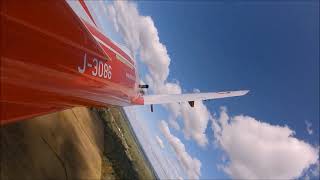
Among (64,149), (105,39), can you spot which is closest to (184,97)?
(64,149)

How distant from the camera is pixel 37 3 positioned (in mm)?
6035

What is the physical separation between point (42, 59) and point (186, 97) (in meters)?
13.5

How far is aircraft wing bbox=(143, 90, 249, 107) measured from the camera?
1892cm

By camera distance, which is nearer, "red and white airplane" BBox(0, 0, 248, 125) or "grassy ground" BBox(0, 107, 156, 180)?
"red and white airplane" BBox(0, 0, 248, 125)

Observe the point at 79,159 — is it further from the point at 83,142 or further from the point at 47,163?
the point at 47,163

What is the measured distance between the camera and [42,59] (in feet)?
21.2

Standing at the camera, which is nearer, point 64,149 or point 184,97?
point 64,149

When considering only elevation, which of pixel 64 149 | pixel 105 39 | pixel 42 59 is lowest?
pixel 64 149

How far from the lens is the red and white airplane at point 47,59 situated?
221 inches

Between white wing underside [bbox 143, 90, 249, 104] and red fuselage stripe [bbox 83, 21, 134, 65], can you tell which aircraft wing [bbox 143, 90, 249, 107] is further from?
red fuselage stripe [bbox 83, 21, 134, 65]

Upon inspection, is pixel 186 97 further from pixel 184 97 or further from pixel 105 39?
pixel 105 39

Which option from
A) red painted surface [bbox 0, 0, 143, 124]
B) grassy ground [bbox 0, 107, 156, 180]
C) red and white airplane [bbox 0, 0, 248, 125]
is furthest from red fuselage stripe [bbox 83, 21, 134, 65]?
grassy ground [bbox 0, 107, 156, 180]

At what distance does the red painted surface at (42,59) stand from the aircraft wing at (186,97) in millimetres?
9232

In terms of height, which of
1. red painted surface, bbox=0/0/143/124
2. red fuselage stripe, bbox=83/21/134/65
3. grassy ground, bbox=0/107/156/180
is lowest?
grassy ground, bbox=0/107/156/180
